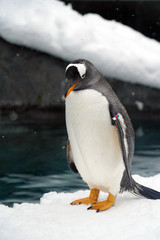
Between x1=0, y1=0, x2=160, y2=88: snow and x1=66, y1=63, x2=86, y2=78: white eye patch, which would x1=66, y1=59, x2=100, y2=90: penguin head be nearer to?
x1=66, y1=63, x2=86, y2=78: white eye patch

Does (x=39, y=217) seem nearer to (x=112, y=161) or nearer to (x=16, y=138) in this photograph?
(x=112, y=161)

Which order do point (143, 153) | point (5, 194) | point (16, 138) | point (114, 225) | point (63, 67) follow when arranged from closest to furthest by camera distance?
point (114, 225) → point (5, 194) → point (143, 153) → point (16, 138) → point (63, 67)

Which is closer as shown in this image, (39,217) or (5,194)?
(39,217)

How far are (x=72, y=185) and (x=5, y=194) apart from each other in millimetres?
548

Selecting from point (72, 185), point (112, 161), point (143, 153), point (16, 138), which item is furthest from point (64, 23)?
point (112, 161)

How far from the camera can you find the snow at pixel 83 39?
5.84m

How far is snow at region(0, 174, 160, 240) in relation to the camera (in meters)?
1.81

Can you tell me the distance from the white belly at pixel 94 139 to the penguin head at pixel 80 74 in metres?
0.04

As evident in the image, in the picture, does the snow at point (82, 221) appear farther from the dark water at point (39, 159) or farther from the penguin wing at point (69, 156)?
the dark water at point (39, 159)

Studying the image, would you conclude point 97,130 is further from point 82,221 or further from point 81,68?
point 82,221

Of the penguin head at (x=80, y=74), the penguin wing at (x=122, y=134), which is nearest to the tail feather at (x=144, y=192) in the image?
the penguin wing at (x=122, y=134)

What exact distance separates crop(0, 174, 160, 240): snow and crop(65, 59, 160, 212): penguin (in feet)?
0.34

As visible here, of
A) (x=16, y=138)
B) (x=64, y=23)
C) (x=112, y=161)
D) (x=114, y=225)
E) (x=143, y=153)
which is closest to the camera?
(x=114, y=225)

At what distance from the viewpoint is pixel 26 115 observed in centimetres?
589
